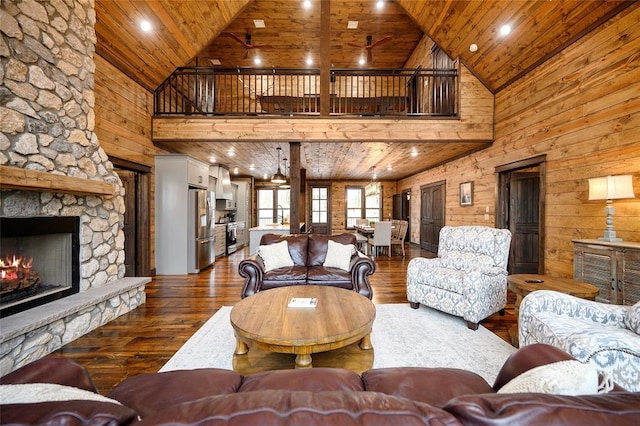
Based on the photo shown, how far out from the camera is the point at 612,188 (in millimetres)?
2807

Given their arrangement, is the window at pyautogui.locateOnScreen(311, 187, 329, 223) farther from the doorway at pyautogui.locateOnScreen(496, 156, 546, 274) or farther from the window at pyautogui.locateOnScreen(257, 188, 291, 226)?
the doorway at pyautogui.locateOnScreen(496, 156, 546, 274)

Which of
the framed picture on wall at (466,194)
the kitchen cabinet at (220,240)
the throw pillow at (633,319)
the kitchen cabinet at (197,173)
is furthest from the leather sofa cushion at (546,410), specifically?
the kitchen cabinet at (220,240)

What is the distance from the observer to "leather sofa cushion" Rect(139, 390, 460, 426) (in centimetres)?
51

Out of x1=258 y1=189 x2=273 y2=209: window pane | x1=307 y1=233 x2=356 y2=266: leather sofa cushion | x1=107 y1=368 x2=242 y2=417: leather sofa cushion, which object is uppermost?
x1=258 y1=189 x2=273 y2=209: window pane

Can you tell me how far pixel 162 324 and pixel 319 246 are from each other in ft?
7.06

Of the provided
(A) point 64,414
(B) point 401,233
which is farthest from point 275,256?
(B) point 401,233

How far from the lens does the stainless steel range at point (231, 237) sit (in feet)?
26.0

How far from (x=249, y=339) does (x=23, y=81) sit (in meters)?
2.94

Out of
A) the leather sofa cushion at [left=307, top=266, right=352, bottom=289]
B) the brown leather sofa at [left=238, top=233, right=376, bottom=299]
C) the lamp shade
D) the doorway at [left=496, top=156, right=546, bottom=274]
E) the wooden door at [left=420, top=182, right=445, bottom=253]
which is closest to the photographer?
the lamp shade

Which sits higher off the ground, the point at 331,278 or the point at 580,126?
the point at 580,126

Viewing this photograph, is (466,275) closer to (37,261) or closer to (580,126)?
(580,126)

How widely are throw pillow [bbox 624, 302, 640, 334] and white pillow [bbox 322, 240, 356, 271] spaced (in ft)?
8.25

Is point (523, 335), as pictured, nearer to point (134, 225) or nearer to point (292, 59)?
point (134, 225)

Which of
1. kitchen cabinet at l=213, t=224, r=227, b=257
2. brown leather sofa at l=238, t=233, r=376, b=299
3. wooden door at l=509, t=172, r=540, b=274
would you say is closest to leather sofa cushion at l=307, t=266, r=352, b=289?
brown leather sofa at l=238, t=233, r=376, b=299
